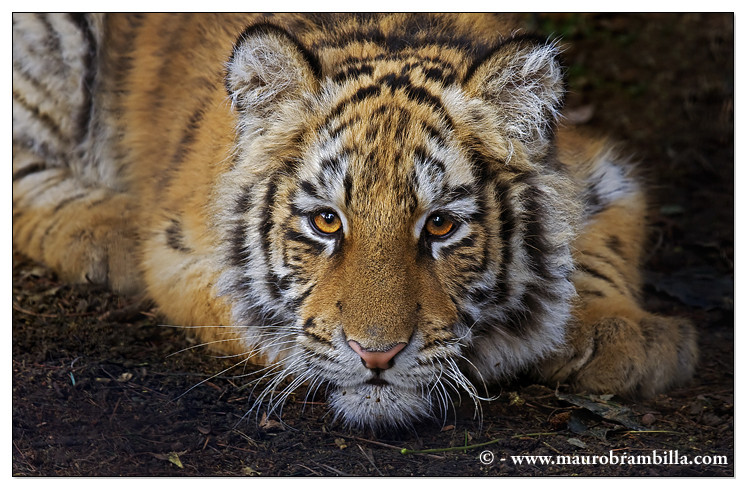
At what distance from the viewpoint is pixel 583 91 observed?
5680mm

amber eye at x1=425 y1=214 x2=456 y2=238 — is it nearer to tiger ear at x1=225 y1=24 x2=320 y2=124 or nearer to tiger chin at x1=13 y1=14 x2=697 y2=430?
tiger chin at x1=13 y1=14 x2=697 y2=430

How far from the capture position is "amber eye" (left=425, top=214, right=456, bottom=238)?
2.83 meters

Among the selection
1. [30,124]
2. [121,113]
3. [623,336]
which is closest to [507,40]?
[623,336]

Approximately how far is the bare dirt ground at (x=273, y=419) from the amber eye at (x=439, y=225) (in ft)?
2.31

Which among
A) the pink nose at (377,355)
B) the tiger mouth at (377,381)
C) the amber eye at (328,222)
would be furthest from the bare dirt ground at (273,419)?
the amber eye at (328,222)

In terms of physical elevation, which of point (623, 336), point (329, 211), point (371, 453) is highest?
point (329, 211)

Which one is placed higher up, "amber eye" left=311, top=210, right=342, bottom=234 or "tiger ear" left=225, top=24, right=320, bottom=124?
"tiger ear" left=225, top=24, right=320, bottom=124

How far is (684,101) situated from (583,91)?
718 mm

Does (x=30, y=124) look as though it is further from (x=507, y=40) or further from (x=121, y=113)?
(x=507, y=40)

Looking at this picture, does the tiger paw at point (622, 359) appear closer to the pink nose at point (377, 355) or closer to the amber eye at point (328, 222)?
the pink nose at point (377, 355)

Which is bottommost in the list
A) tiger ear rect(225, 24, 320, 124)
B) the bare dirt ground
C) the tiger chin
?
the bare dirt ground

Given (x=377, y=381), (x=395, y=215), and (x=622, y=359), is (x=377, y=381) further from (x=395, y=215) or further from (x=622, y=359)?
(x=622, y=359)

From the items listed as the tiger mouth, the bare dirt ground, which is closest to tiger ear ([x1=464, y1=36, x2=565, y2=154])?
the bare dirt ground

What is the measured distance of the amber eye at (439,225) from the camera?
2828 mm
